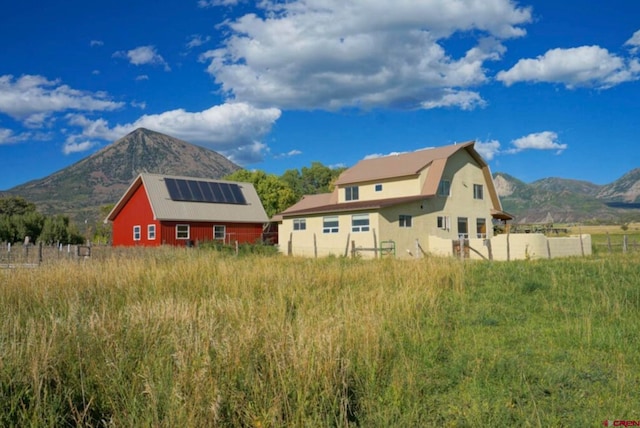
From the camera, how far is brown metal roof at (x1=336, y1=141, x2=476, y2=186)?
109ft

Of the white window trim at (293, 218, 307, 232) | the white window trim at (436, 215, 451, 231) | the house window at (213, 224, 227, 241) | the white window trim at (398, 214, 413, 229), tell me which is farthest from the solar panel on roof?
the white window trim at (436, 215, 451, 231)

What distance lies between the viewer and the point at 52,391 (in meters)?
4.35

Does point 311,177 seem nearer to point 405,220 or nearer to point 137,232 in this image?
point 137,232

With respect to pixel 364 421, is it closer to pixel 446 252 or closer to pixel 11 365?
pixel 11 365

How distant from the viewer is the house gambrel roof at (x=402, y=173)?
103 ft

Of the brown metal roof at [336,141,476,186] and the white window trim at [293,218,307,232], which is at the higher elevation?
the brown metal roof at [336,141,476,186]

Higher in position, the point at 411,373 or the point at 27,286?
the point at 27,286

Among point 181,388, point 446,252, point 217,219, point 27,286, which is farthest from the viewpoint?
point 217,219

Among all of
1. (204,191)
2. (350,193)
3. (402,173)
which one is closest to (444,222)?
(402,173)

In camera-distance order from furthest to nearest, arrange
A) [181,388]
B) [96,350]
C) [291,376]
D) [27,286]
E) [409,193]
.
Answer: [409,193] < [27,286] < [96,350] < [291,376] < [181,388]

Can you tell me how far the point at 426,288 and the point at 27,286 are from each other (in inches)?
301

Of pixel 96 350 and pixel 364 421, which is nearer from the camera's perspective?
pixel 364 421

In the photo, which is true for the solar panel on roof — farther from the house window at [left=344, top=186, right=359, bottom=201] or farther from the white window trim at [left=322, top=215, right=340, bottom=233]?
the white window trim at [left=322, top=215, right=340, bottom=233]

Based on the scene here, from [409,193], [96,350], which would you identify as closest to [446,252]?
[409,193]
